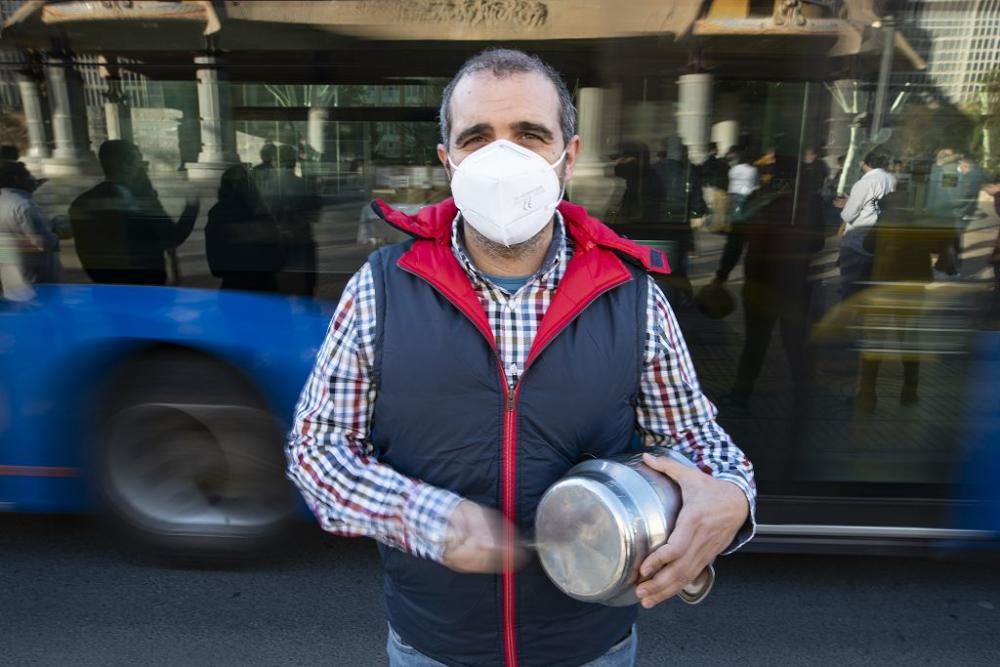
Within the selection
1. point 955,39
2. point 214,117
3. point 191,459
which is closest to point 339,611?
point 191,459

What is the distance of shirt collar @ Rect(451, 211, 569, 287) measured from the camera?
142 cm

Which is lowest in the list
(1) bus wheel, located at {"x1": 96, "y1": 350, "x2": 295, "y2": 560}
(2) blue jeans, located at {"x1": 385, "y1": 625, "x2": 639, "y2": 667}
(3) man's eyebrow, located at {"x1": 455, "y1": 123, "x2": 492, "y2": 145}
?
(1) bus wheel, located at {"x1": 96, "y1": 350, "x2": 295, "y2": 560}

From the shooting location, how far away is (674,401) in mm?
1463

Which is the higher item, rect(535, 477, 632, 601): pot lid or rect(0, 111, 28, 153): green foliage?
rect(0, 111, 28, 153): green foliage

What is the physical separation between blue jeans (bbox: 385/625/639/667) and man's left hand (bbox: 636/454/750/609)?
1.07 ft

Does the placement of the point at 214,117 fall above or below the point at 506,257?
above

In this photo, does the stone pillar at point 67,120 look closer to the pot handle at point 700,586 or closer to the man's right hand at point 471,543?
the man's right hand at point 471,543

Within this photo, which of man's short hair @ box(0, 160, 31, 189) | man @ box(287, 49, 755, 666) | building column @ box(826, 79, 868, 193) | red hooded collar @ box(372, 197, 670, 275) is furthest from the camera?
man's short hair @ box(0, 160, 31, 189)

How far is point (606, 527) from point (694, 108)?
2.63m

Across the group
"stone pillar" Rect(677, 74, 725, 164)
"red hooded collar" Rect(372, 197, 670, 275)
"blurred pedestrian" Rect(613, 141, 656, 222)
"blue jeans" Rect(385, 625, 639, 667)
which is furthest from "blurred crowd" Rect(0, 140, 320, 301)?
"blue jeans" Rect(385, 625, 639, 667)

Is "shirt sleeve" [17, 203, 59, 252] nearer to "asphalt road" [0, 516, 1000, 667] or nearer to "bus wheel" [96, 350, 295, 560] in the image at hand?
"bus wheel" [96, 350, 295, 560]

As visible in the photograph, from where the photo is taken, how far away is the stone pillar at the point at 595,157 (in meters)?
3.45

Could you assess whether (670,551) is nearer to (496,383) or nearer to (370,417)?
(496,383)

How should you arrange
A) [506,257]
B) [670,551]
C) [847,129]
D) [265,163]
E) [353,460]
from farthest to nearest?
[265,163]
[847,129]
[506,257]
[353,460]
[670,551]
